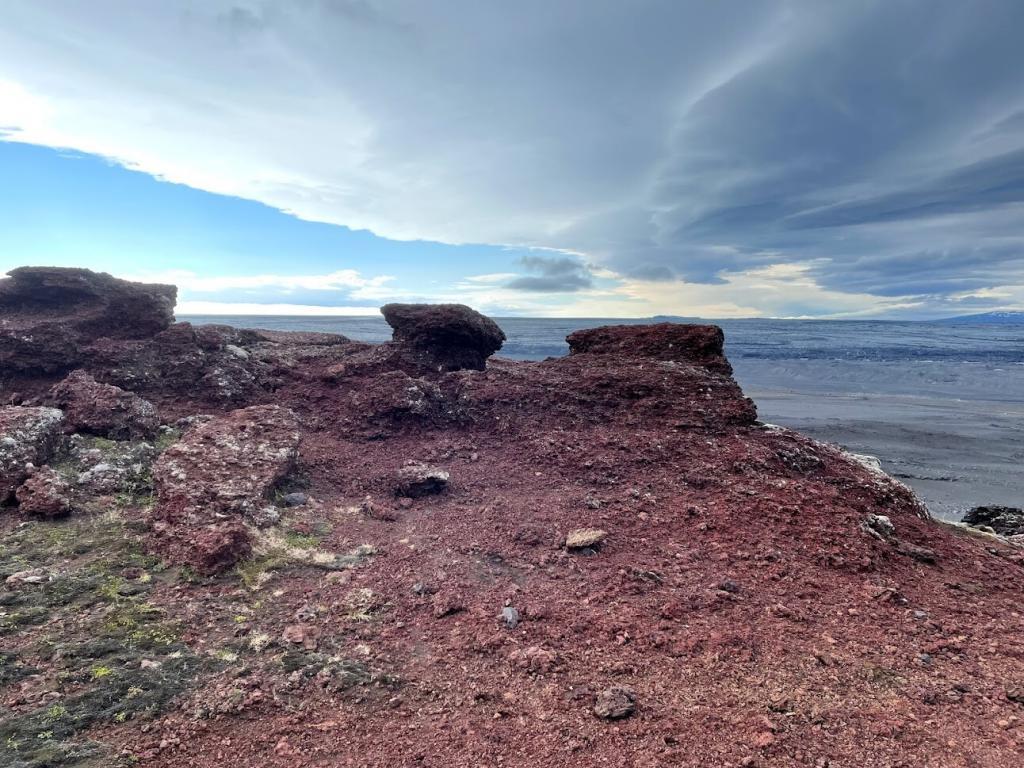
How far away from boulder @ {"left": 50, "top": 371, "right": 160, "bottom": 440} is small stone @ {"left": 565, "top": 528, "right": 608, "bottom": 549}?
286 inches

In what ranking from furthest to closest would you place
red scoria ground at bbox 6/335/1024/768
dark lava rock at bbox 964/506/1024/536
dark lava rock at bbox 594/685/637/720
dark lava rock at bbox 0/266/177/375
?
dark lava rock at bbox 964/506/1024/536
dark lava rock at bbox 0/266/177/375
dark lava rock at bbox 594/685/637/720
red scoria ground at bbox 6/335/1024/768

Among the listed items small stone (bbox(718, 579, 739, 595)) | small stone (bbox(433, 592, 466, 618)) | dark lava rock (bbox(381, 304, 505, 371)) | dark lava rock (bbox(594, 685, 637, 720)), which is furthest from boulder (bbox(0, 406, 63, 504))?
small stone (bbox(718, 579, 739, 595))

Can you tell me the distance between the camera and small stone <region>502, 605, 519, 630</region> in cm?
589

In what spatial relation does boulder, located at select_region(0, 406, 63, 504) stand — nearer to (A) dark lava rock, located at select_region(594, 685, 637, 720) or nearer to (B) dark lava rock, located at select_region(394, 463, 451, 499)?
(B) dark lava rock, located at select_region(394, 463, 451, 499)

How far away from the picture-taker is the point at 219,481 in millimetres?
8023

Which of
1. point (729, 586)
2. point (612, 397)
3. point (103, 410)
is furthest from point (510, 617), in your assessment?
point (103, 410)

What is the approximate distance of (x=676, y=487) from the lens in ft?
30.5

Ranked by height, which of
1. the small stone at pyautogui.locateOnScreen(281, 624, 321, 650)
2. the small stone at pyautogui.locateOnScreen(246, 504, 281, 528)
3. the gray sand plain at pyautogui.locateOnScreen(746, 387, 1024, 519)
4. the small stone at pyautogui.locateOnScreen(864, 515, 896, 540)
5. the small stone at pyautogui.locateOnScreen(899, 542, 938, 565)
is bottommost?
the gray sand plain at pyautogui.locateOnScreen(746, 387, 1024, 519)

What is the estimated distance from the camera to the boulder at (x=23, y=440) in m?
7.71

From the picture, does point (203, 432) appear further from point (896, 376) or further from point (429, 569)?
point (896, 376)

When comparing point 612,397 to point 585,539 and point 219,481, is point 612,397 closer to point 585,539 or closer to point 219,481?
point 585,539

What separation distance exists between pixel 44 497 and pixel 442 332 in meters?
8.24

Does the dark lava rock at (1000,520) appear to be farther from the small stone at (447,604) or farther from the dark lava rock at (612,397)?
the small stone at (447,604)

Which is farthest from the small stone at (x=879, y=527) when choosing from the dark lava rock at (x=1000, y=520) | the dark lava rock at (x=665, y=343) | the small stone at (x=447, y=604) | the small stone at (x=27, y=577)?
the small stone at (x=27, y=577)
